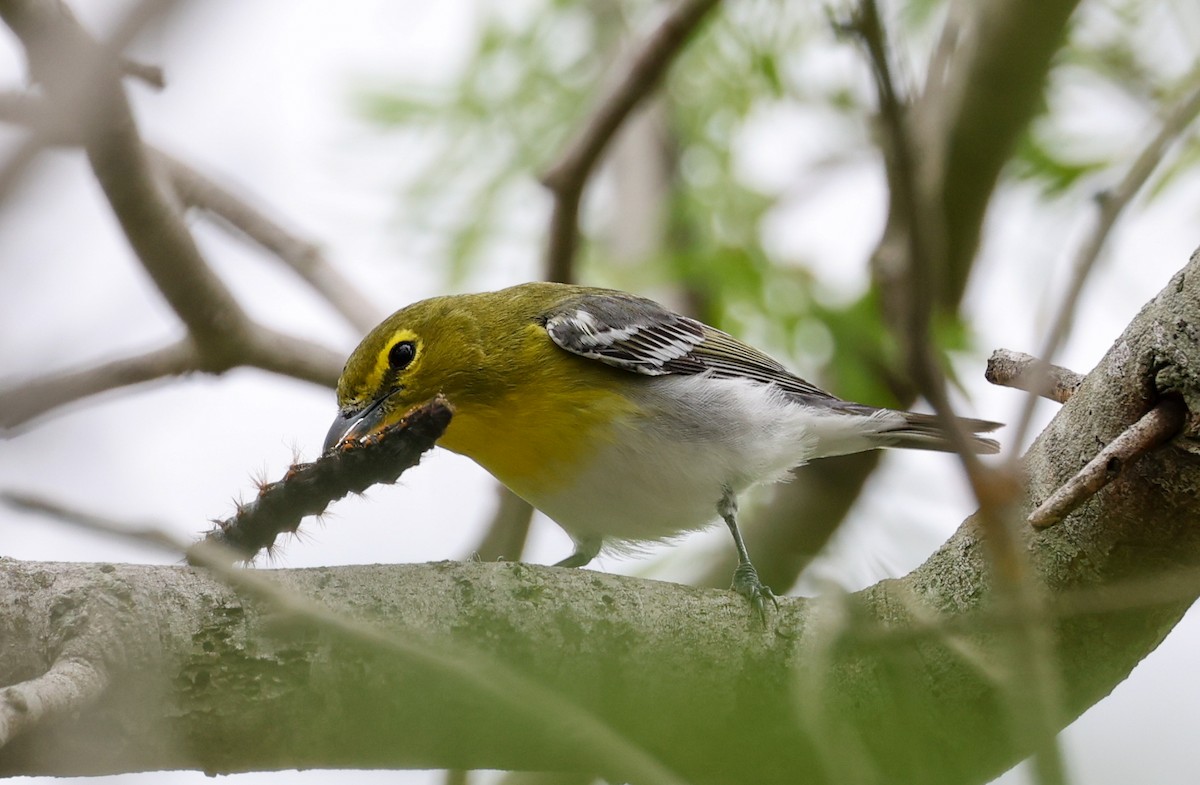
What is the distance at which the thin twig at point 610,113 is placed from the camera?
178 inches

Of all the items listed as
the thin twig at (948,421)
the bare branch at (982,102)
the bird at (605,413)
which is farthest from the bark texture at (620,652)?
the bare branch at (982,102)

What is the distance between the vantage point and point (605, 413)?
456cm

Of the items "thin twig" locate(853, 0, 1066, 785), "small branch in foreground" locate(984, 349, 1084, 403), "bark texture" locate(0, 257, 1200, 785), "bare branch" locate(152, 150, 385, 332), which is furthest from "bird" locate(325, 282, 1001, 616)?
"thin twig" locate(853, 0, 1066, 785)

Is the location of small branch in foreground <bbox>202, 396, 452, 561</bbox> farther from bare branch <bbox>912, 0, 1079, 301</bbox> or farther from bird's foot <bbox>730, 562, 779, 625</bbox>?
bare branch <bbox>912, 0, 1079, 301</bbox>

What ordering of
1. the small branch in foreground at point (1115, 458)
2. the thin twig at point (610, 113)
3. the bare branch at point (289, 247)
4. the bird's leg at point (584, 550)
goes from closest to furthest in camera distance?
the small branch in foreground at point (1115, 458) → the thin twig at point (610, 113) → the bird's leg at point (584, 550) → the bare branch at point (289, 247)

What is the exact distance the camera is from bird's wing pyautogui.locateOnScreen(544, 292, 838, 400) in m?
4.82

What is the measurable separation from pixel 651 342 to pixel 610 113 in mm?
970

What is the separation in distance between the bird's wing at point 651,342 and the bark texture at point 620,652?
6.59 ft

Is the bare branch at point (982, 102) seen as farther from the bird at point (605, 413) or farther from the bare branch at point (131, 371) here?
the bare branch at point (131, 371)

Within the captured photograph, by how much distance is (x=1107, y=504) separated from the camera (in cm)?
255

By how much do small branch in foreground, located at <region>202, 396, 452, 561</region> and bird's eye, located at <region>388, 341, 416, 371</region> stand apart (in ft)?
2.85

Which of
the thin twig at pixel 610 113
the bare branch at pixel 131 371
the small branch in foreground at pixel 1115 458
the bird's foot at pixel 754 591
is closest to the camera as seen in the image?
the small branch in foreground at pixel 1115 458

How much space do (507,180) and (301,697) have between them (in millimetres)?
4798

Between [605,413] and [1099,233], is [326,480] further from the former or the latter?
[1099,233]
